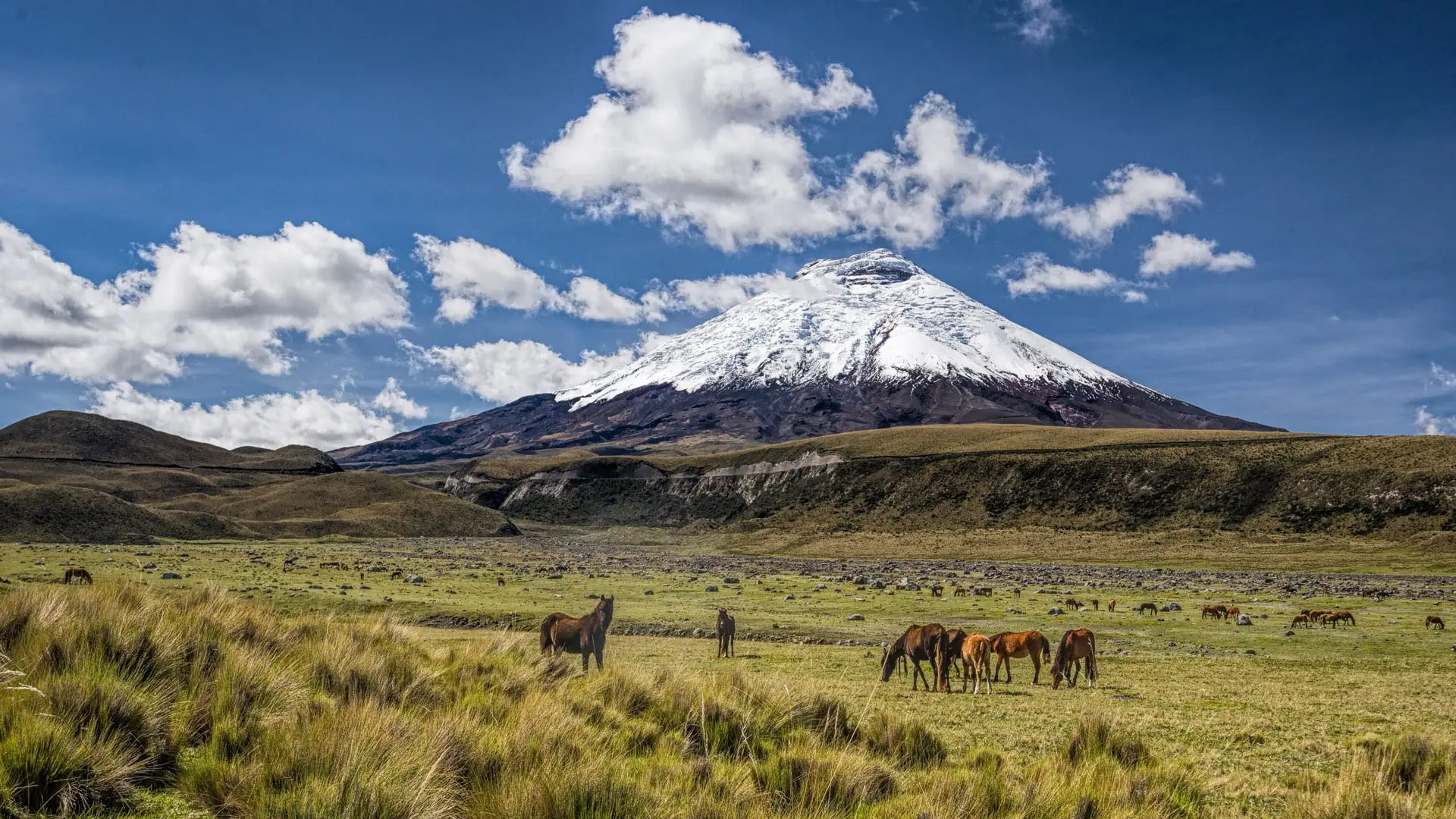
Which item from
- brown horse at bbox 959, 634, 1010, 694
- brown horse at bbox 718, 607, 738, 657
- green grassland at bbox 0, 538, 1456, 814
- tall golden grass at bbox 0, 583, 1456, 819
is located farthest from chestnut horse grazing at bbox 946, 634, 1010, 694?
tall golden grass at bbox 0, 583, 1456, 819

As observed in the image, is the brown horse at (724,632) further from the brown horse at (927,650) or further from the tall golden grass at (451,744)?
the tall golden grass at (451,744)

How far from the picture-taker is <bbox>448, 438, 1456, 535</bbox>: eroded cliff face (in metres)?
78.6

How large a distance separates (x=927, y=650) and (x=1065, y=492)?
298 feet

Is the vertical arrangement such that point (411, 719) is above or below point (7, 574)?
above

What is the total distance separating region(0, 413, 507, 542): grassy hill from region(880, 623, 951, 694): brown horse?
80.6 m

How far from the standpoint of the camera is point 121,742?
5750 millimetres

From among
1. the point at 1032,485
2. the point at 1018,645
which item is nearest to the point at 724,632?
the point at 1018,645

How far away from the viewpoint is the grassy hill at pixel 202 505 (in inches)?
3049

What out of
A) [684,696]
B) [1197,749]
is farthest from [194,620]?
[1197,749]

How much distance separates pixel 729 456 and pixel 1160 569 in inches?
3537

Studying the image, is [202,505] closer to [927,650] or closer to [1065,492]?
[1065,492]

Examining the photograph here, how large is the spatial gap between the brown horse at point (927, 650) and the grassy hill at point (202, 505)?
80.6 metres

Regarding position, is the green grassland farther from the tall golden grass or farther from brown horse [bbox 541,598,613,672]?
brown horse [bbox 541,598,613,672]

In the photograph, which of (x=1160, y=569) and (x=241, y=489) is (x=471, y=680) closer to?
(x=1160, y=569)
